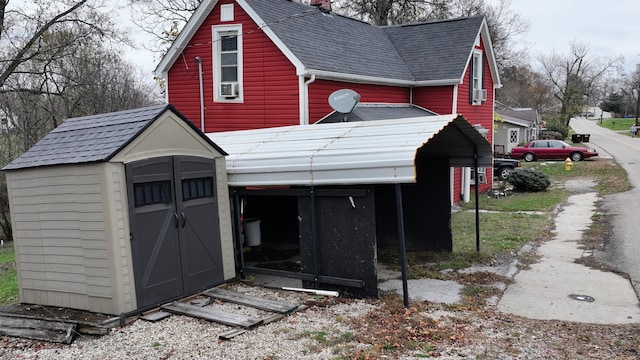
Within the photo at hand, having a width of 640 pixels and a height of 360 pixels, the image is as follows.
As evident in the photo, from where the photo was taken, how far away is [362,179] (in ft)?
23.7

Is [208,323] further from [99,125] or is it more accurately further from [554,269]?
[554,269]

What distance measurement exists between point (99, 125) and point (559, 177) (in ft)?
77.3

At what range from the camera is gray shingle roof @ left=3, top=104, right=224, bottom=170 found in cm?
684

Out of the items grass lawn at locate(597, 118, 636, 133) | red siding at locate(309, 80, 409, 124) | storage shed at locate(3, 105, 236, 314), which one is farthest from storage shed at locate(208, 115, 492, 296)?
grass lawn at locate(597, 118, 636, 133)

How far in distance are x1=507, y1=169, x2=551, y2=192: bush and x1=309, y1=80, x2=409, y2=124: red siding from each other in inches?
282

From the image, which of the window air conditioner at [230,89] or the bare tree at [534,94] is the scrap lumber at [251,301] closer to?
the window air conditioner at [230,89]

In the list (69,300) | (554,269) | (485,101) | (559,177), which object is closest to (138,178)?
(69,300)

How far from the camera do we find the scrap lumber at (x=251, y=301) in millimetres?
7086

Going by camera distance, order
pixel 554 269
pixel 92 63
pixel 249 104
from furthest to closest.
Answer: pixel 92 63 < pixel 249 104 < pixel 554 269

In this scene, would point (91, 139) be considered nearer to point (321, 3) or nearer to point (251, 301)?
point (251, 301)

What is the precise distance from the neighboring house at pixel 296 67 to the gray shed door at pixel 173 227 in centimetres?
590

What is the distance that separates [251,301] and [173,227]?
1608 millimetres

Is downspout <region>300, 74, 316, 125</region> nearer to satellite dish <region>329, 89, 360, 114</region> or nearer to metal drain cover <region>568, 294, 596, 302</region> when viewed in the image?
satellite dish <region>329, 89, 360, 114</region>

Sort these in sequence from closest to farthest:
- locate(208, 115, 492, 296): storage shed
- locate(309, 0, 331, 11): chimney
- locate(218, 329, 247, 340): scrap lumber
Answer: locate(218, 329, 247, 340): scrap lumber
locate(208, 115, 492, 296): storage shed
locate(309, 0, 331, 11): chimney
